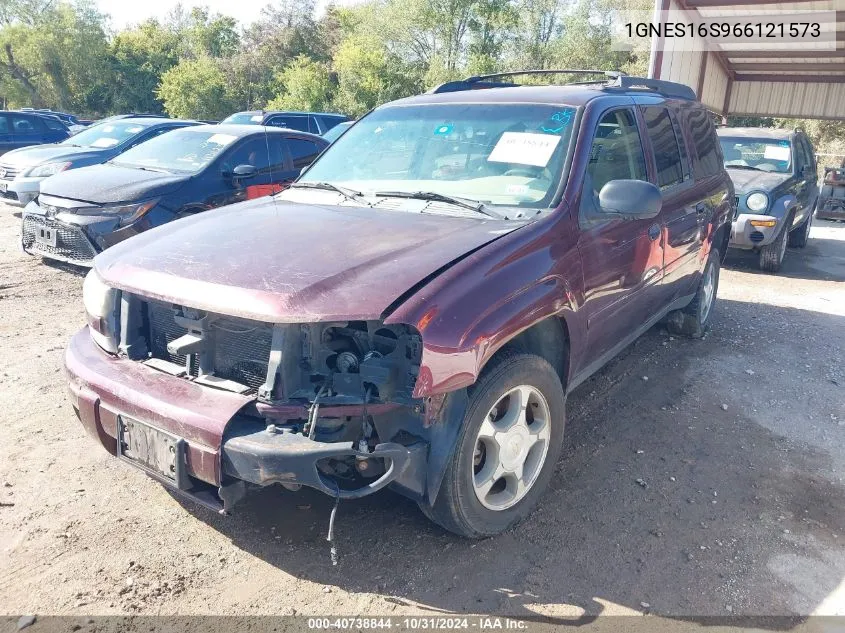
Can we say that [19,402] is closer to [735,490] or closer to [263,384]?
[263,384]

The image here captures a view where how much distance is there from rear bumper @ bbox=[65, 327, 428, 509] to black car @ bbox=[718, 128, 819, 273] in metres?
7.45

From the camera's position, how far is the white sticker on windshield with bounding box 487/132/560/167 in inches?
134

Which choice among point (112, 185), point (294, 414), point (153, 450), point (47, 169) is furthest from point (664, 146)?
point (47, 169)

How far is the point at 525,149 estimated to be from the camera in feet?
11.3

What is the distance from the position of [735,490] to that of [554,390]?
1.22 meters

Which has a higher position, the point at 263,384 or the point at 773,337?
the point at 263,384

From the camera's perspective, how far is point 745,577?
2.76m

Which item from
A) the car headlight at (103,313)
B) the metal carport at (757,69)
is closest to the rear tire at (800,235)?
the metal carport at (757,69)

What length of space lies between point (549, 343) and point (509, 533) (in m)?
0.92

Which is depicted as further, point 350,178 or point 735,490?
point 350,178

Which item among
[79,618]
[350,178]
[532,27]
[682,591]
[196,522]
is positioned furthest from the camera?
[532,27]

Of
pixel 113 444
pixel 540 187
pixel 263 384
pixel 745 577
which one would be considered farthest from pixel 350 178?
pixel 745 577

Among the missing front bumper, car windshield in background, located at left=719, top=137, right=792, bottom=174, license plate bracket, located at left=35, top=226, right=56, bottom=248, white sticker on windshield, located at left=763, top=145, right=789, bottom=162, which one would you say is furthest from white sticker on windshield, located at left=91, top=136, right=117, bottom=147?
white sticker on windshield, located at left=763, top=145, right=789, bottom=162

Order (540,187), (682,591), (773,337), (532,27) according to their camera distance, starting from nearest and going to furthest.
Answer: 1. (682,591)
2. (540,187)
3. (773,337)
4. (532,27)
